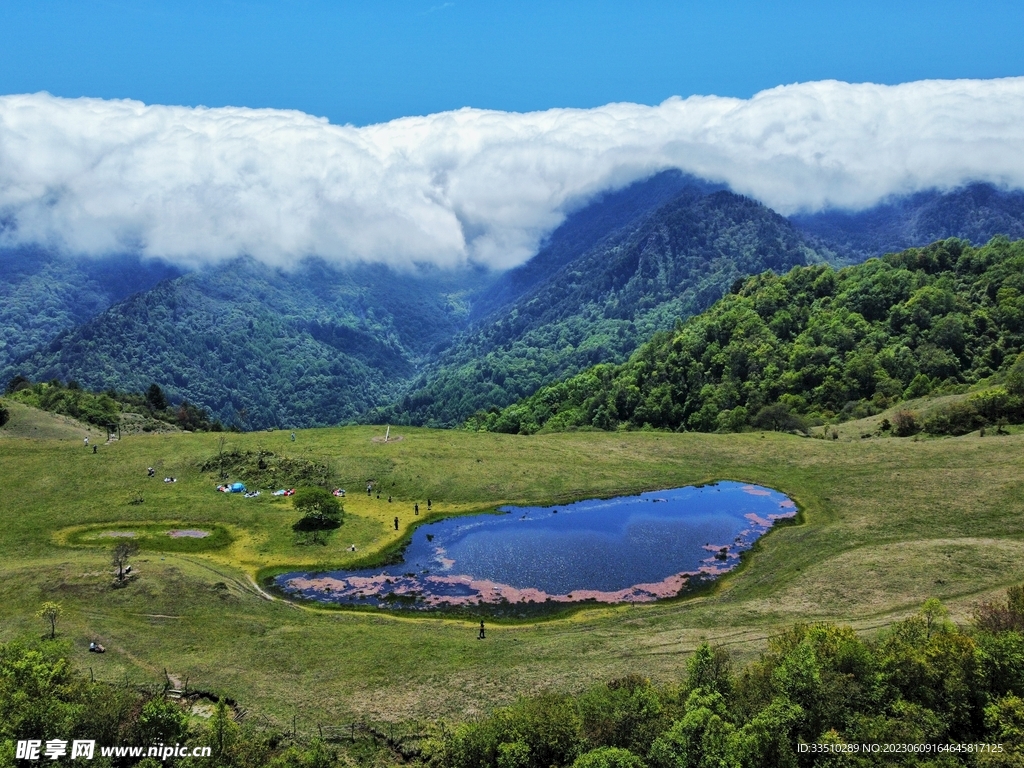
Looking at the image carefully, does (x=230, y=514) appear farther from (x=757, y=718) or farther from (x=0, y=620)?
(x=757, y=718)

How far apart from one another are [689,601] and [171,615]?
5072 centimetres

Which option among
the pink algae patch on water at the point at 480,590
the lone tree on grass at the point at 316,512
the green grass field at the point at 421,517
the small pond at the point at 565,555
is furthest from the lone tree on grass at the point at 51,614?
the lone tree on grass at the point at 316,512

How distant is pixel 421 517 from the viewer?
10450 cm

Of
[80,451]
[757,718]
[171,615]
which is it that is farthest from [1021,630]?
[80,451]

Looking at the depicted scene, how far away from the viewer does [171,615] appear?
68938 mm

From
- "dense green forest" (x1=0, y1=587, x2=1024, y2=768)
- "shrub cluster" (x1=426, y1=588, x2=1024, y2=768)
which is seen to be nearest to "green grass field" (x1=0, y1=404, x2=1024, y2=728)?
"dense green forest" (x1=0, y1=587, x2=1024, y2=768)

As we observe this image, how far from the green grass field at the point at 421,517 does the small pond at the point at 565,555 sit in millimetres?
3904

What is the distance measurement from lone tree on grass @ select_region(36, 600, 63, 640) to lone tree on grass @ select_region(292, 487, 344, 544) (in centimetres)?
3461

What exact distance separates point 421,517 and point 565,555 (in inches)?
968

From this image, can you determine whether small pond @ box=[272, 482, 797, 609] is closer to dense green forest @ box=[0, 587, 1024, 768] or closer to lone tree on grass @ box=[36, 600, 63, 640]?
lone tree on grass @ box=[36, 600, 63, 640]

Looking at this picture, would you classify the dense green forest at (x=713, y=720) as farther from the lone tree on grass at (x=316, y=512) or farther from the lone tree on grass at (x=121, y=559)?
the lone tree on grass at (x=316, y=512)

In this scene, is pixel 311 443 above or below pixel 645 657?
above

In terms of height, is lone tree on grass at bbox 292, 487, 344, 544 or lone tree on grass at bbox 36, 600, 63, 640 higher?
lone tree on grass at bbox 292, 487, 344, 544

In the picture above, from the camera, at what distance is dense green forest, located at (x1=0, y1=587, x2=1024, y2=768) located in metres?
39.8
